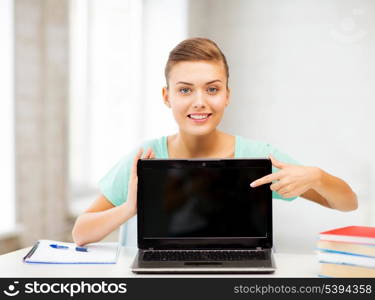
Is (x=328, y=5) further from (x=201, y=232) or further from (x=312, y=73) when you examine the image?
(x=201, y=232)

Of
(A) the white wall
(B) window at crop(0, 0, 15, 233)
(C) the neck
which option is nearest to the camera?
(C) the neck

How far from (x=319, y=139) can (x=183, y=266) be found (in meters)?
2.00

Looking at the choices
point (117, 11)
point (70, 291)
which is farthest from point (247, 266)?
point (117, 11)

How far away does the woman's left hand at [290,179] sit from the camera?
1.07 m

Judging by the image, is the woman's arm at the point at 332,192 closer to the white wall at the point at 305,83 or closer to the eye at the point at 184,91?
the eye at the point at 184,91

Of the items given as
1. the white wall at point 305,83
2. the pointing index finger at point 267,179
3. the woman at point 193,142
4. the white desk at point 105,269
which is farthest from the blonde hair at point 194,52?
the white wall at point 305,83

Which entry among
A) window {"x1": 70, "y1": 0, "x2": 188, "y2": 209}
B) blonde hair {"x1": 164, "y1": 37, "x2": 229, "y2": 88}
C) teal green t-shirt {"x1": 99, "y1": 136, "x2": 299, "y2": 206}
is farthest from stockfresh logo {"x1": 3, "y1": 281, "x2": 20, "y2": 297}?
window {"x1": 70, "y1": 0, "x2": 188, "y2": 209}

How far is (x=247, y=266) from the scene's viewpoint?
39.9 inches

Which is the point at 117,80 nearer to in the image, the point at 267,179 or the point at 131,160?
the point at 131,160

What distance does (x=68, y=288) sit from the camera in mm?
970

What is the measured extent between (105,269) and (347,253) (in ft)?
1.59

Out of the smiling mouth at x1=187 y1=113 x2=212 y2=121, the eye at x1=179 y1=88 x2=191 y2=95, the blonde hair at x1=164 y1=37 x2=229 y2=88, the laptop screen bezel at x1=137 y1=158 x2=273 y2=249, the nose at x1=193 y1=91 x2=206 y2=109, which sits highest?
the blonde hair at x1=164 y1=37 x2=229 y2=88

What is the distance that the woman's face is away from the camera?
133 centimetres

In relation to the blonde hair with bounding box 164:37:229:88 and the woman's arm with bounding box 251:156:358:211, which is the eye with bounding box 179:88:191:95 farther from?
the woman's arm with bounding box 251:156:358:211
